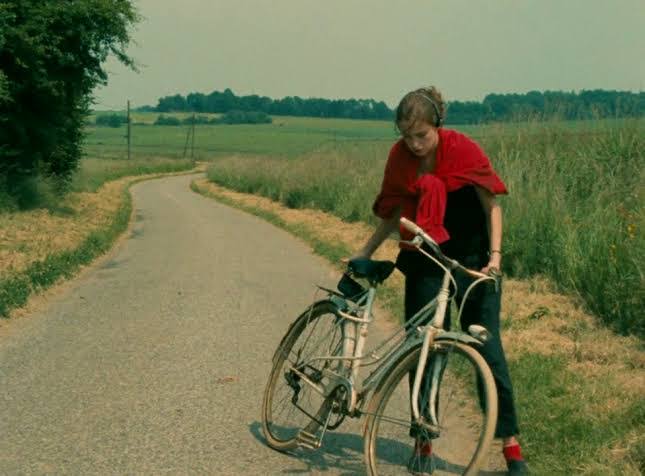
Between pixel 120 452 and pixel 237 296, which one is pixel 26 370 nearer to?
pixel 120 452

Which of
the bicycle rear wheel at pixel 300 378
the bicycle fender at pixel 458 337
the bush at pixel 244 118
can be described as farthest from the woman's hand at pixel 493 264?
the bush at pixel 244 118

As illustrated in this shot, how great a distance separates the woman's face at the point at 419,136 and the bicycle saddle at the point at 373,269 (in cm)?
66

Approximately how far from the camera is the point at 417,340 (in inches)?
179

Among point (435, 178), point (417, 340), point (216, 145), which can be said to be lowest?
Answer: point (216, 145)

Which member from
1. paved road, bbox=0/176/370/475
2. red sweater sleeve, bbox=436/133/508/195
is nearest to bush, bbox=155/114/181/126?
paved road, bbox=0/176/370/475

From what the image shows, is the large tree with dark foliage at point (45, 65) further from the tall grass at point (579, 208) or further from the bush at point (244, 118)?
the bush at point (244, 118)

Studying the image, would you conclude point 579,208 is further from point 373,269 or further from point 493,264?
point 493,264

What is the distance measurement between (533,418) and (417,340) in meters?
1.72

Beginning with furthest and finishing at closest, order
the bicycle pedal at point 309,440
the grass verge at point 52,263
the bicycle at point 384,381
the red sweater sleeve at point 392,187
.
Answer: the grass verge at point 52,263, the bicycle pedal at point 309,440, the red sweater sleeve at point 392,187, the bicycle at point 384,381

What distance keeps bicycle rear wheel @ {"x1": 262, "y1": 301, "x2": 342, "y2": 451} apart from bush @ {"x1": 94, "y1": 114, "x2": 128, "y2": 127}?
143 m

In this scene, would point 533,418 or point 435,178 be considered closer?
point 435,178

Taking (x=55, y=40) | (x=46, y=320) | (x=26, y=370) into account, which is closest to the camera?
(x=26, y=370)

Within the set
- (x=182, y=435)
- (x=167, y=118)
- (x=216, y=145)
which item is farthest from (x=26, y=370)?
(x=167, y=118)

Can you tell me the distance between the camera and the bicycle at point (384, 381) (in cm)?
448
